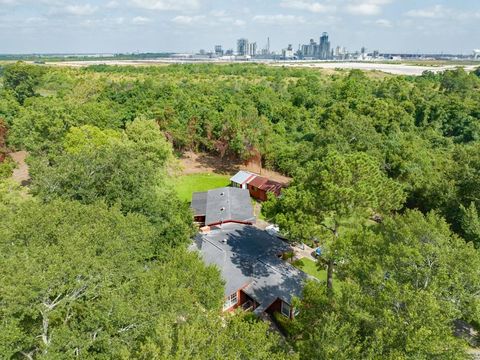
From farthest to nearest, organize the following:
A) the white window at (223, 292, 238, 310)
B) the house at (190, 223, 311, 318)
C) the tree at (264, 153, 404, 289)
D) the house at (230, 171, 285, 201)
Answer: the house at (230, 171, 285, 201) → the white window at (223, 292, 238, 310) → the house at (190, 223, 311, 318) → the tree at (264, 153, 404, 289)

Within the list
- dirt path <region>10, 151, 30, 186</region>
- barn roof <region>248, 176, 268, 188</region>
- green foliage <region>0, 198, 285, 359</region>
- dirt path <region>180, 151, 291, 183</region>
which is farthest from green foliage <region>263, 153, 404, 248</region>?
dirt path <region>10, 151, 30, 186</region>

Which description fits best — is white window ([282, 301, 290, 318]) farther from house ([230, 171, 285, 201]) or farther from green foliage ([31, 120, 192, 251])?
house ([230, 171, 285, 201])

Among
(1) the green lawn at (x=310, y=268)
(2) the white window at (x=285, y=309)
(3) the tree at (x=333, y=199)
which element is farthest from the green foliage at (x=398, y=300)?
(1) the green lawn at (x=310, y=268)

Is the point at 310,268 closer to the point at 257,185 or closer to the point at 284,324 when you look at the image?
the point at 284,324

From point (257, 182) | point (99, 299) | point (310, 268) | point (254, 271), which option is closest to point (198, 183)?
point (257, 182)

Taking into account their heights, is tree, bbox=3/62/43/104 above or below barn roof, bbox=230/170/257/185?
above

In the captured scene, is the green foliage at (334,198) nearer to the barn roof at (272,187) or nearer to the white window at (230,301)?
the white window at (230,301)
